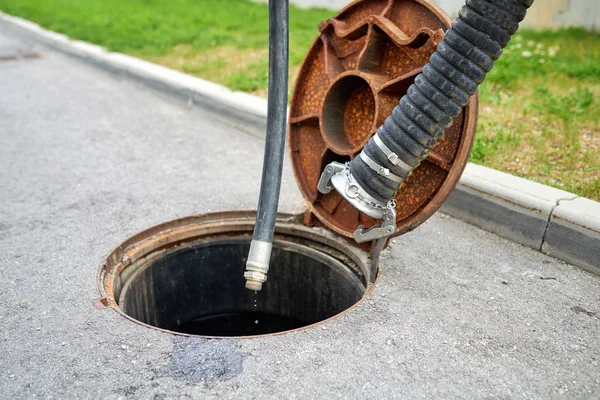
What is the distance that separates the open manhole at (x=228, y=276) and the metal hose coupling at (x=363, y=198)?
0.44 m

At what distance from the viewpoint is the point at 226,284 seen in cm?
408

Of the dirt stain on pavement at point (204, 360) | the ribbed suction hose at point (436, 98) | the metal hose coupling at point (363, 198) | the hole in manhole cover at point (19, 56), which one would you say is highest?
the ribbed suction hose at point (436, 98)

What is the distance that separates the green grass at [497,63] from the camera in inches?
165

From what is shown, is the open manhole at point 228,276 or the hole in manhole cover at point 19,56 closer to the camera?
the open manhole at point 228,276

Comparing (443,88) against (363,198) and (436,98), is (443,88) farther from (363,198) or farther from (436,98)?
(363,198)

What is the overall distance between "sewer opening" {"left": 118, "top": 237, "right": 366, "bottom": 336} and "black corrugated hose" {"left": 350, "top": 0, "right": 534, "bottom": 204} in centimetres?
91

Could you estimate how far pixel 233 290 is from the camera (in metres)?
4.11

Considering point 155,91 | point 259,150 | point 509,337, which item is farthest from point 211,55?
point 509,337

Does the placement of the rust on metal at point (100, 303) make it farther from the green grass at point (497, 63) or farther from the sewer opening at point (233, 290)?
the green grass at point (497, 63)

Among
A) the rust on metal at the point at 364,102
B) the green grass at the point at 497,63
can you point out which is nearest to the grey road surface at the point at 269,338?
the rust on metal at the point at 364,102

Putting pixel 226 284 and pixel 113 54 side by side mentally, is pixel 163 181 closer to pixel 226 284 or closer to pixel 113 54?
pixel 226 284

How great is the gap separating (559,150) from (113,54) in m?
5.90

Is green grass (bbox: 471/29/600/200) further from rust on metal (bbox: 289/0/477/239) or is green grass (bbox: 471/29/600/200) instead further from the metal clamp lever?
the metal clamp lever

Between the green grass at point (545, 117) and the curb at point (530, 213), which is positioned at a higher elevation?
the green grass at point (545, 117)
